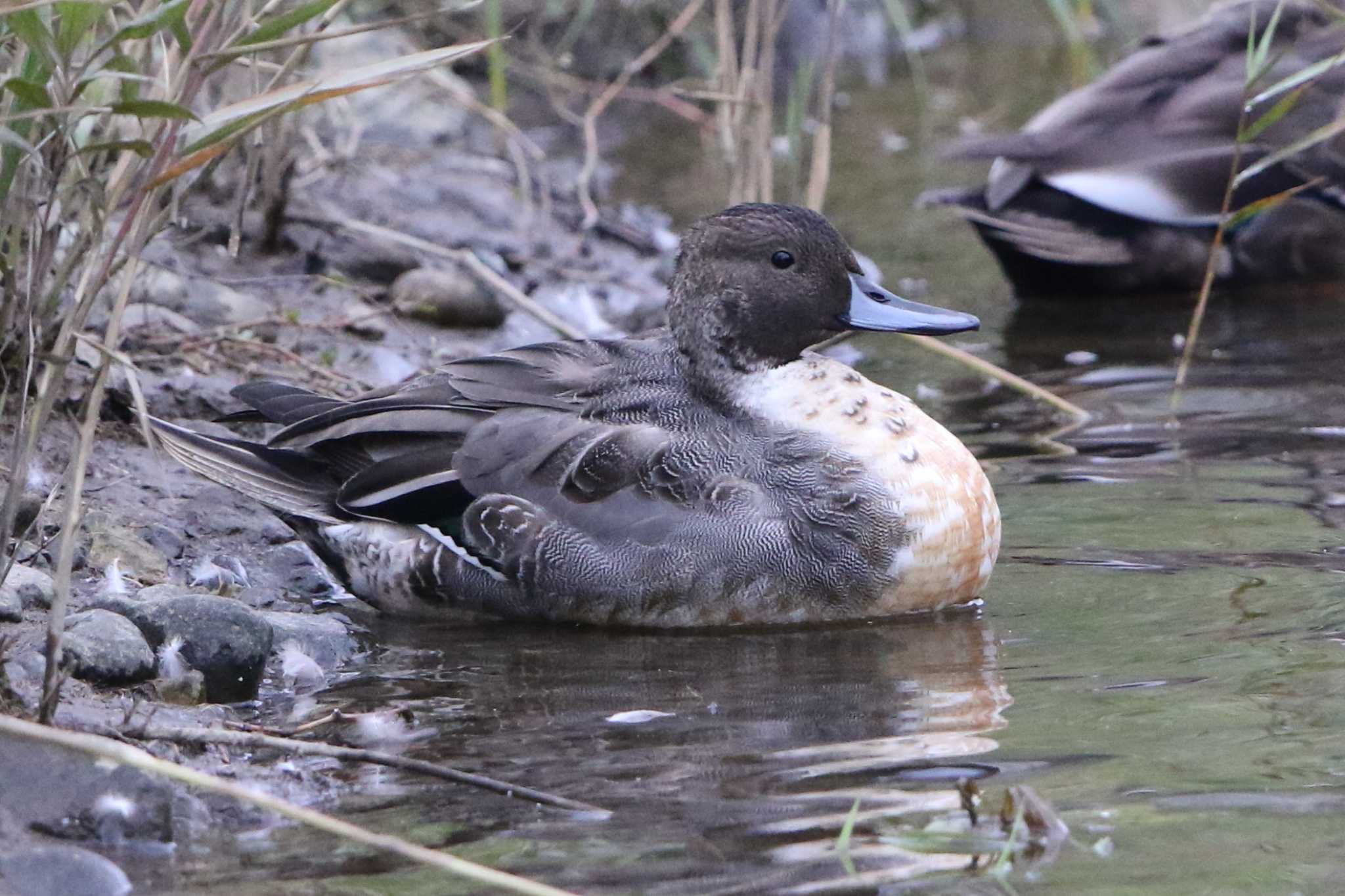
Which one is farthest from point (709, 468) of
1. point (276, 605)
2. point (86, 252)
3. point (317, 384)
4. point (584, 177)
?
point (584, 177)

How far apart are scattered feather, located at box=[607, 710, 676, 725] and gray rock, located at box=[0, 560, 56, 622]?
114 centimetres

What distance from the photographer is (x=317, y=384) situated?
18.9 feet

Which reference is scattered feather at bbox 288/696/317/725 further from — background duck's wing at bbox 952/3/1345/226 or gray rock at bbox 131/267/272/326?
background duck's wing at bbox 952/3/1345/226

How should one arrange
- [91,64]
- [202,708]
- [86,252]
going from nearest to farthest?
[91,64]
[86,252]
[202,708]

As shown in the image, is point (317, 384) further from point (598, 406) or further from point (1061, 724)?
point (1061, 724)

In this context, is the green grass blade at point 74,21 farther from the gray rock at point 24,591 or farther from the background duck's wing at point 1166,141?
the background duck's wing at point 1166,141

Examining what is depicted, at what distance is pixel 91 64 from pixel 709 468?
1.72 metres

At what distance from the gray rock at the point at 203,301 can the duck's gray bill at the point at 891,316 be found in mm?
2403

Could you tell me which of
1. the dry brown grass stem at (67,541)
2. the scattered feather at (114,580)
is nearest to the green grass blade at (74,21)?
the dry brown grass stem at (67,541)

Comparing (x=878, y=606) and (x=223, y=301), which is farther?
(x=223, y=301)

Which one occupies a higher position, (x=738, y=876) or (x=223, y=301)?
(x=223, y=301)

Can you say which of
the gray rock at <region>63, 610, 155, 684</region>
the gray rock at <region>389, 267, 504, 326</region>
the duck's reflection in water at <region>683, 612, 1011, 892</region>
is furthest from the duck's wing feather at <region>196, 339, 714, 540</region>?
the gray rock at <region>389, 267, 504, 326</region>

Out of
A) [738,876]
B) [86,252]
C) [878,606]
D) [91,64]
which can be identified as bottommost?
[738,876]

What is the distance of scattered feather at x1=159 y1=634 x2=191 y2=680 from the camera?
373 cm
